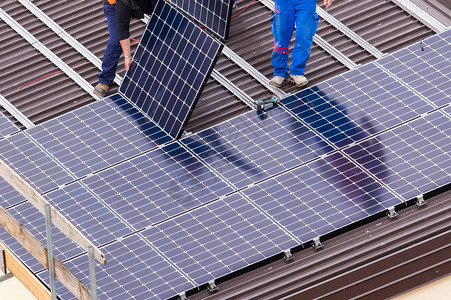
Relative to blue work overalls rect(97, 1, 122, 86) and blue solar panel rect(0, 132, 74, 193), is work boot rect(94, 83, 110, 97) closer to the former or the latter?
blue work overalls rect(97, 1, 122, 86)

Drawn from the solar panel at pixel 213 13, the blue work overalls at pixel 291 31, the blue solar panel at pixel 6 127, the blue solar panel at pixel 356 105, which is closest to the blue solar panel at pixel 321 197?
the blue solar panel at pixel 356 105

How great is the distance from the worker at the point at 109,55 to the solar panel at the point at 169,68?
0.24m

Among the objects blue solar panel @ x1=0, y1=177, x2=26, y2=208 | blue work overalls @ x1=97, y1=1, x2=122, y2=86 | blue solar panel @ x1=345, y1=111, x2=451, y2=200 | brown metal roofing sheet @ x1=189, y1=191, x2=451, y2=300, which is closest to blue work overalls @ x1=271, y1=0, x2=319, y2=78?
blue solar panel @ x1=345, y1=111, x2=451, y2=200

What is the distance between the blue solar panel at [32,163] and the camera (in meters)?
19.6

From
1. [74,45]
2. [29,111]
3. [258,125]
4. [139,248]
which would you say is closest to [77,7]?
[74,45]

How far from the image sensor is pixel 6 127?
2066 cm

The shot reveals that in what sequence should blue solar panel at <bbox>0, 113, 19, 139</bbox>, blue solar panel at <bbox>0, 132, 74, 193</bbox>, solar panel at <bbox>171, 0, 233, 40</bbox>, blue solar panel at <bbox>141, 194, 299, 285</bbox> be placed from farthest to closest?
blue solar panel at <bbox>0, 113, 19, 139</bbox> < solar panel at <bbox>171, 0, 233, 40</bbox> < blue solar panel at <bbox>0, 132, 74, 193</bbox> < blue solar panel at <bbox>141, 194, 299, 285</bbox>

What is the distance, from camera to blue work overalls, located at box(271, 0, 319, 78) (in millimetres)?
20500

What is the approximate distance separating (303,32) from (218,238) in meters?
3.73

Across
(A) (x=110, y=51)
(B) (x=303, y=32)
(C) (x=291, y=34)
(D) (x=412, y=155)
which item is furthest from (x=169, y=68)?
(D) (x=412, y=155)

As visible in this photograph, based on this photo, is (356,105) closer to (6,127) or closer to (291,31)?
(291,31)

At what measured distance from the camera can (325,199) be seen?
1892 cm

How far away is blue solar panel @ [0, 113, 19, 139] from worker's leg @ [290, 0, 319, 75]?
160 inches

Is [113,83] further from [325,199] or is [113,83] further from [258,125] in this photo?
[325,199]
